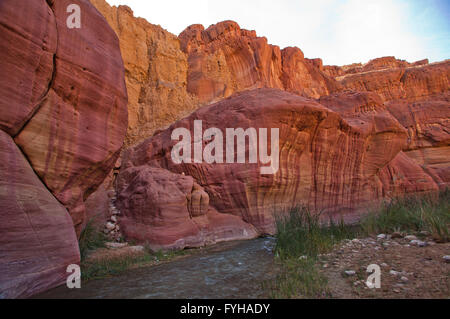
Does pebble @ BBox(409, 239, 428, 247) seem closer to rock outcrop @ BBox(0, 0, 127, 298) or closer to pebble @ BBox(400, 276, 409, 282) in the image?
pebble @ BBox(400, 276, 409, 282)

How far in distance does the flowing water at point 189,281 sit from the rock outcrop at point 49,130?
63 cm

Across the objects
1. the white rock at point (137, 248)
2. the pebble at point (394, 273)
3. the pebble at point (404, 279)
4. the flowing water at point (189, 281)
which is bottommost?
the white rock at point (137, 248)

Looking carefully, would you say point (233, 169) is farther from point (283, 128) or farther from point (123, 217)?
point (123, 217)

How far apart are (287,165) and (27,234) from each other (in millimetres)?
9487

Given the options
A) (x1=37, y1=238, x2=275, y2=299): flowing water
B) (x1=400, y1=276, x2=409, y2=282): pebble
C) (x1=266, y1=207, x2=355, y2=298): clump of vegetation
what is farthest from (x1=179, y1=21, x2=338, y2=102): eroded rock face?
(x1=400, y1=276, x2=409, y2=282): pebble

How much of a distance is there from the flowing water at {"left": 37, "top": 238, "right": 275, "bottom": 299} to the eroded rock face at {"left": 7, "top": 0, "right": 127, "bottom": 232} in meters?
1.65

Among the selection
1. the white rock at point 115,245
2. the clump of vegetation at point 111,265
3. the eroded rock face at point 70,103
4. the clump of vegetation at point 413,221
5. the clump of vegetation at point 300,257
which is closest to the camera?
the clump of vegetation at point 300,257

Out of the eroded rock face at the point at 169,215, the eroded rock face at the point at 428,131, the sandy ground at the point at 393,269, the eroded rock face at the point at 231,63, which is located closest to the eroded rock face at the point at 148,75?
the eroded rock face at the point at 231,63

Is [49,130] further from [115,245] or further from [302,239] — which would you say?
[302,239]

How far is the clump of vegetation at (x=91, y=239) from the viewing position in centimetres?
578

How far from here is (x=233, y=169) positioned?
10.5 m

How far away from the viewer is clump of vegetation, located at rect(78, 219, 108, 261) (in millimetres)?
5782

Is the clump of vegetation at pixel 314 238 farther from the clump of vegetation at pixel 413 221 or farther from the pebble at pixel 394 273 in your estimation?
the pebble at pixel 394 273

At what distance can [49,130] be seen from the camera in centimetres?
430
